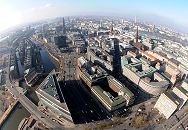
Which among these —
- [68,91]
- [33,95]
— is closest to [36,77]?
[33,95]

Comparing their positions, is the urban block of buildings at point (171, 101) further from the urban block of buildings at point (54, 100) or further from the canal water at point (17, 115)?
the canal water at point (17, 115)

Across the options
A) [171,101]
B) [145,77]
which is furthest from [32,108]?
[171,101]

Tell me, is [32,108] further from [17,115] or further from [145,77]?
[145,77]

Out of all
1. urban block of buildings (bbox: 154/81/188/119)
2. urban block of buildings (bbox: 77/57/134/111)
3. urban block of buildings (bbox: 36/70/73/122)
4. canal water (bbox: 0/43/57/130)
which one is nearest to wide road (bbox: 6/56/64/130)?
canal water (bbox: 0/43/57/130)

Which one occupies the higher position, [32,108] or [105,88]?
[105,88]

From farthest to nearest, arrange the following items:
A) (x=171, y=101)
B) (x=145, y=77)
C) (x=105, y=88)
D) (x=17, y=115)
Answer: (x=145, y=77)
(x=105, y=88)
(x=17, y=115)
(x=171, y=101)

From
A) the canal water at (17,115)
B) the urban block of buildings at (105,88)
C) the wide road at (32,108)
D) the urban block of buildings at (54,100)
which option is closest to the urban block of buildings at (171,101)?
the urban block of buildings at (105,88)

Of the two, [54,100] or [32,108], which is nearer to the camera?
[54,100]

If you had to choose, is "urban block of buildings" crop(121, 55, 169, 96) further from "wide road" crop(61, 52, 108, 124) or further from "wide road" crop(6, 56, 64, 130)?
"wide road" crop(6, 56, 64, 130)
